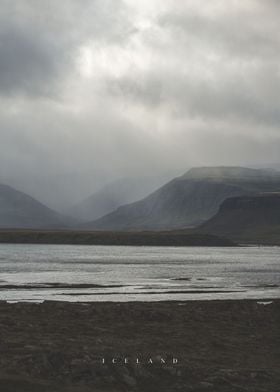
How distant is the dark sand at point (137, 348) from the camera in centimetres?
2125

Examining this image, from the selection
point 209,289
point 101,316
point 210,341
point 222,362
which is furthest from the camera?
point 209,289

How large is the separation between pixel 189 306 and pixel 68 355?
761 inches

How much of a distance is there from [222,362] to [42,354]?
6870mm

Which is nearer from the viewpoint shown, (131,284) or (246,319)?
(246,319)

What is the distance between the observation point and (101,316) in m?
35.5

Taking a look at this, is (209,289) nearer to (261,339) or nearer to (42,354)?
(261,339)

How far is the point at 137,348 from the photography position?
26.1 metres

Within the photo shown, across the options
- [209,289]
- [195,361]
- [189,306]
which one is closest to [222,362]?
[195,361]

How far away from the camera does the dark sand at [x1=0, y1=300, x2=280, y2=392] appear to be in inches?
837

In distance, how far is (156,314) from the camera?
3606 centimetres

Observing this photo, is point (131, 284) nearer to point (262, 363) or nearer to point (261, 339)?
point (261, 339)

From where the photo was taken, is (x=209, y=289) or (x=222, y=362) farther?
(x=209, y=289)

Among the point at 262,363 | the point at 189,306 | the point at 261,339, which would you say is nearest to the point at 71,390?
the point at 262,363

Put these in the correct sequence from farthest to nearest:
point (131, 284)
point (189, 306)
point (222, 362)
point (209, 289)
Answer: point (131, 284), point (209, 289), point (189, 306), point (222, 362)
